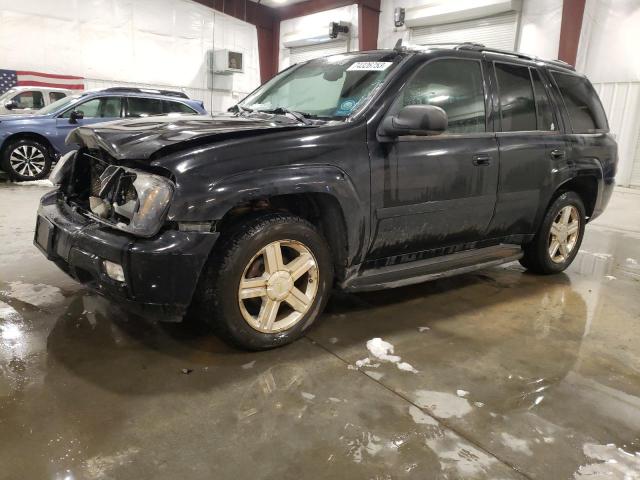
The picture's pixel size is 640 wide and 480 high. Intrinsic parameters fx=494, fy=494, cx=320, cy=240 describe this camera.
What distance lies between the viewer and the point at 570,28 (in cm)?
1022

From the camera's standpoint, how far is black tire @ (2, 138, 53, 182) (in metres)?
7.77

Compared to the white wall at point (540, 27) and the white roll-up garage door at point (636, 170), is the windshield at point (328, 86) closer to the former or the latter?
the white wall at point (540, 27)

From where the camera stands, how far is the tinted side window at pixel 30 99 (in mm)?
9578

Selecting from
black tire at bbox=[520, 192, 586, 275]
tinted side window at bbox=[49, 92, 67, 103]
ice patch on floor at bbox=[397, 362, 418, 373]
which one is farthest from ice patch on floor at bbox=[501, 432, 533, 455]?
tinted side window at bbox=[49, 92, 67, 103]

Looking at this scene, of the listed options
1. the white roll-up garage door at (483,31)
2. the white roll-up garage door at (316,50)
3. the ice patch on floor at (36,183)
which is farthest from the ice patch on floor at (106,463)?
the white roll-up garage door at (316,50)

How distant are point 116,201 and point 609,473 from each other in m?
2.34

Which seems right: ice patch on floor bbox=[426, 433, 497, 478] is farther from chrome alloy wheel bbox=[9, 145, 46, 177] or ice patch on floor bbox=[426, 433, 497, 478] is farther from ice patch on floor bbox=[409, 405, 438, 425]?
chrome alloy wheel bbox=[9, 145, 46, 177]

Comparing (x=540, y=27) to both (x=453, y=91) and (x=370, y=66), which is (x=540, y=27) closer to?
(x=453, y=91)

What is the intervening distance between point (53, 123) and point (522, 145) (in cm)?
739

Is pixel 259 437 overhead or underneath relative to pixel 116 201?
underneath

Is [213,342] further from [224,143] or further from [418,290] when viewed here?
[418,290]

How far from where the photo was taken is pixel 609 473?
1.81 m

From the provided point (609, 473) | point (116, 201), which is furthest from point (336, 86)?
point (609, 473)

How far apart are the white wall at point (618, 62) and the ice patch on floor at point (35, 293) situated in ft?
35.5
